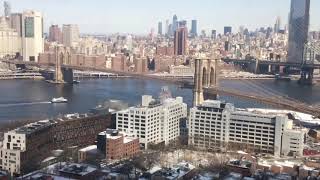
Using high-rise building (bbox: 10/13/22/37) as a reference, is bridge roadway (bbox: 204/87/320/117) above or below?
below

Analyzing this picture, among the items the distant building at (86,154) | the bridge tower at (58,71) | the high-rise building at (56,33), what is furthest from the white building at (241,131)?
the high-rise building at (56,33)

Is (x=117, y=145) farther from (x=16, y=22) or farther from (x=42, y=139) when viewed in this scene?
(x=16, y=22)

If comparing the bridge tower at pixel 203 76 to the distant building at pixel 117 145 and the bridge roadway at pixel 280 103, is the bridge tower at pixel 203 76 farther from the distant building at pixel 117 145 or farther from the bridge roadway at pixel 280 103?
the distant building at pixel 117 145

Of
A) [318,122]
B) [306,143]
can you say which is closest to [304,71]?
[318,122]

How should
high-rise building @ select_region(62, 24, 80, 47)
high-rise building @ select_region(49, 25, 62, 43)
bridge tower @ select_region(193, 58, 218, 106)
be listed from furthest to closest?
high-rise building @ select_region(49, 25, 62, 43) → high-rise building @ select_region(62, 24, 80, 47) → bridge tower @ select_region(193, 58, 218, 106)

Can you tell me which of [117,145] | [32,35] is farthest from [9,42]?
[117,145]

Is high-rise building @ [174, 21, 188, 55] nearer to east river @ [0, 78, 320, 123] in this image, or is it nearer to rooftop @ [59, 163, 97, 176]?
east river @ [0, 78, 320, 123]

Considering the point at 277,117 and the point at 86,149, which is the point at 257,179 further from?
the point at 86,149

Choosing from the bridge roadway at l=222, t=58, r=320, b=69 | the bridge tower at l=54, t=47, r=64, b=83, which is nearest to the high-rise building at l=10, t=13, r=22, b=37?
the bridge tower at l=54, t=47, r=64, b=83
